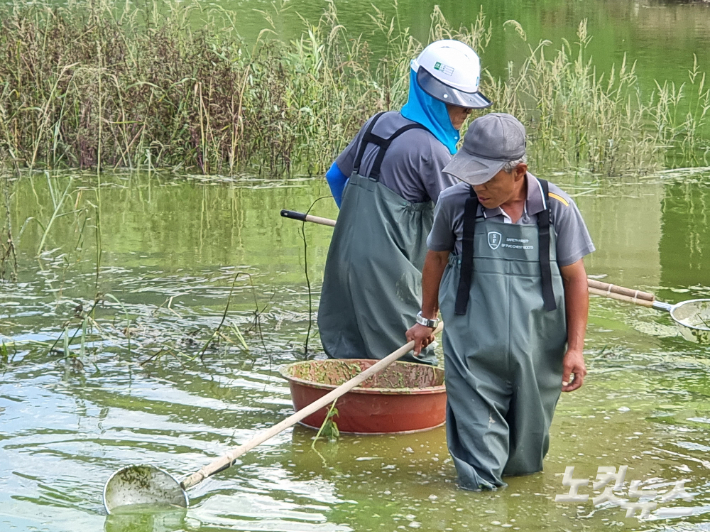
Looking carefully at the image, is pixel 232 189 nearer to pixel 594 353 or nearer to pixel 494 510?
pixel 594 353

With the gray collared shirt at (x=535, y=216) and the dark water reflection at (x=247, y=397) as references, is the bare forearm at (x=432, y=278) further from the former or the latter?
the dark water reflection at (x=247, y=397)

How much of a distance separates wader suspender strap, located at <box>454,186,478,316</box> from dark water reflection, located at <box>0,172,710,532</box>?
77 centimetres

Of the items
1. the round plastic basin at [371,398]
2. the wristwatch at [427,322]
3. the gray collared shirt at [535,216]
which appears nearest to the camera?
the gray collared shirt at [535,216]

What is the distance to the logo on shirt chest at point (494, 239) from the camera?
3.85 meters

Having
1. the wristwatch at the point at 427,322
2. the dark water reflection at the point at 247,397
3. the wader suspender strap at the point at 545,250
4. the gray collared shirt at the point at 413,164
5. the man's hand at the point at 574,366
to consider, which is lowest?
the dark water reflection at the point at 247,397

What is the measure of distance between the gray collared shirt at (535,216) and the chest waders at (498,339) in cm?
3

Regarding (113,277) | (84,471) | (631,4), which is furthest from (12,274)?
(631,4)

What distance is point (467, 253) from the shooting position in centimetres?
389

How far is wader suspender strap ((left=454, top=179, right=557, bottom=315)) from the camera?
383cm

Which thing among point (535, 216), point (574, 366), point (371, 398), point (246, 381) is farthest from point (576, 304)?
point (246, 381)

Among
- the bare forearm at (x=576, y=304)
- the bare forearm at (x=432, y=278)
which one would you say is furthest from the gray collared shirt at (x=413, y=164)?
the bare forearm at (x=576, y=304)

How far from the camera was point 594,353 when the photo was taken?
6.07m

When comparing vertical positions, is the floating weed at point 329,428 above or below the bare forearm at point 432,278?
below

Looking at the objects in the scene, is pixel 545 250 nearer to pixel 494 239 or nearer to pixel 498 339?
pixel 494 239
